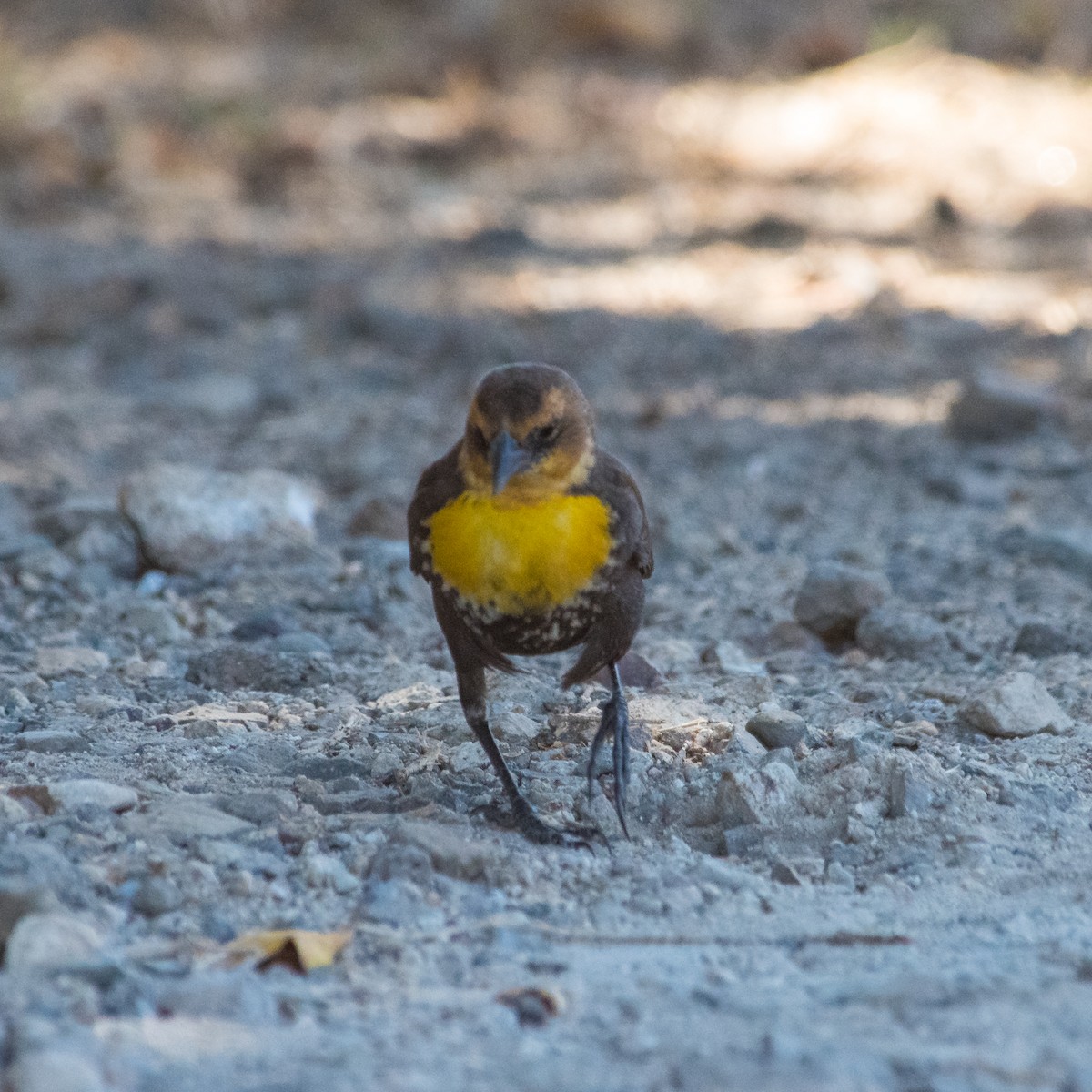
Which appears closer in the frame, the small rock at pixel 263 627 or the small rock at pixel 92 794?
the small rock at pixel 92 794

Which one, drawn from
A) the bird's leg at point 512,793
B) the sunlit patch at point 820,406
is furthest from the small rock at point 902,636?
the sunlit patch at point 820,406

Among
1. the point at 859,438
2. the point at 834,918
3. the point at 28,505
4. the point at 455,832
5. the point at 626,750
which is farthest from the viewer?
the point at 859,438

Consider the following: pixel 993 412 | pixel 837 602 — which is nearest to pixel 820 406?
pixel 993 412

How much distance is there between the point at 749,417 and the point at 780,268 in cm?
272

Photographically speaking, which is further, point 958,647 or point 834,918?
point 958,647

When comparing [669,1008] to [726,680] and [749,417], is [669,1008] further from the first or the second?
[749,417]

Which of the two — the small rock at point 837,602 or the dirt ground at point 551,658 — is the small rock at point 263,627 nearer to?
the dirt ground at point 551,658

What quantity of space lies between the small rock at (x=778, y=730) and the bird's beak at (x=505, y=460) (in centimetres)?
93

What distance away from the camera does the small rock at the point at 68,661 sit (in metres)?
4.79

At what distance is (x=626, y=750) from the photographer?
405 centimetres

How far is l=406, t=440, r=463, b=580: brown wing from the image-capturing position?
13.1ft

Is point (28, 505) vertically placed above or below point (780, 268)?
below

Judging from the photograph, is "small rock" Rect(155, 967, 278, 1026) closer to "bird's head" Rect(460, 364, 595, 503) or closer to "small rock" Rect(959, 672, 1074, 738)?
"bird's head" Rect(460, 364, 595, 503)

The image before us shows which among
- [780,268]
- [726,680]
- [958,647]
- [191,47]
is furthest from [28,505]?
[191,47]
